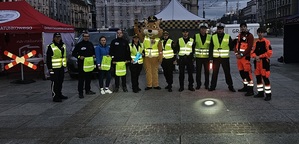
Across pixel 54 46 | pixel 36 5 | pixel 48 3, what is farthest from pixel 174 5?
pixel 48 3

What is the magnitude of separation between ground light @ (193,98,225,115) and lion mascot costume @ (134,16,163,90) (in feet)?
7.39

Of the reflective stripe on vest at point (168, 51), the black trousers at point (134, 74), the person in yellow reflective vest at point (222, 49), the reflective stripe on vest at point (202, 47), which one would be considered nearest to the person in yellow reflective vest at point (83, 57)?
the black trousers at point (134, 74)

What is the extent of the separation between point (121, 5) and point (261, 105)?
111m

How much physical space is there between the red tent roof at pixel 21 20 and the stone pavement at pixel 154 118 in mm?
3118

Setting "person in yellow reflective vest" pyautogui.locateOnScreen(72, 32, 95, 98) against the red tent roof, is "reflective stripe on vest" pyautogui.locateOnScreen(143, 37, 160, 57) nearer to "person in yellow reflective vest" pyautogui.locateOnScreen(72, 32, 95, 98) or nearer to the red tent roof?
"person in yellow reflective vest" pyautogui.locateOnScreen(72, 32, 95, 98)

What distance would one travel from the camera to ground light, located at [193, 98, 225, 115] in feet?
24.2

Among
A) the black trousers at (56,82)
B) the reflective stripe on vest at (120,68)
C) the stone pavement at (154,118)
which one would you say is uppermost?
the reflective stripe on vest at (120,68)

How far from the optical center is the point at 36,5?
6588 centimetres

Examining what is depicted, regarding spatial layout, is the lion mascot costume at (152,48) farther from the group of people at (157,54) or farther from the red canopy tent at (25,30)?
the red canopy tent at (25,30)

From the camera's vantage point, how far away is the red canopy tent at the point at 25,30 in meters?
12.5

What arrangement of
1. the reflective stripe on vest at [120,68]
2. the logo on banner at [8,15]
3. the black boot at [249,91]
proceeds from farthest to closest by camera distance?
the logo on banner at [8,15] < the reflective stripe on vest at [120,68] < the black boot at [249,91]

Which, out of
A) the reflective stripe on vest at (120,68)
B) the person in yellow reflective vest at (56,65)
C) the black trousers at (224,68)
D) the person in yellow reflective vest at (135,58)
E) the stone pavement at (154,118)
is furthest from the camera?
the person in yellow reflective vest at (135,58)

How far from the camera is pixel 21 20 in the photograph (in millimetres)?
12820

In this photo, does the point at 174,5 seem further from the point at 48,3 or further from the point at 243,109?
the point at 48,3
